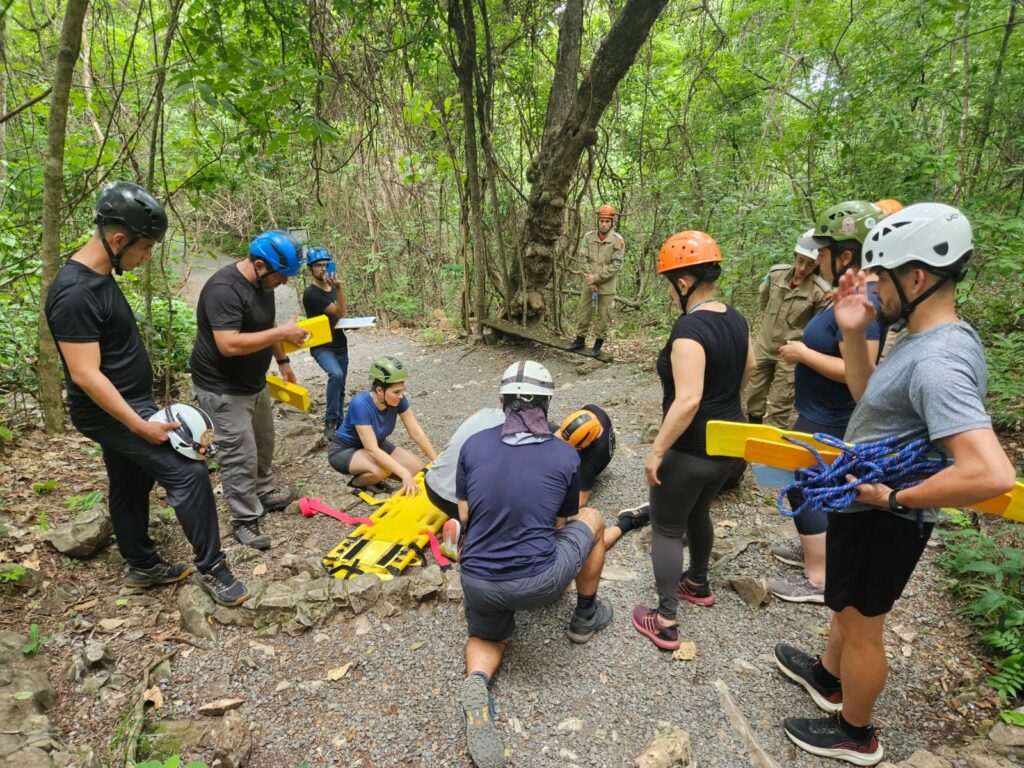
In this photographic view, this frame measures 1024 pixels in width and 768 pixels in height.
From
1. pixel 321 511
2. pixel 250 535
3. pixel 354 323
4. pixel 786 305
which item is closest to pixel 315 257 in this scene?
pixel 354 323

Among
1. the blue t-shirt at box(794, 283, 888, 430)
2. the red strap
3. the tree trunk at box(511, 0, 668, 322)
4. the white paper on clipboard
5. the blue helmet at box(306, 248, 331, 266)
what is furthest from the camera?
the tree trunk at box(511, 0, 668, 322)

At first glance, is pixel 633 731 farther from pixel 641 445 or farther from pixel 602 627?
pixel 641 445

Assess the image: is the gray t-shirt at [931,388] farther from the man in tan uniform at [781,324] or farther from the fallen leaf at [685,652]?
the man in tan uniform at [781,324]

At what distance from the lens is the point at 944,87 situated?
588cm

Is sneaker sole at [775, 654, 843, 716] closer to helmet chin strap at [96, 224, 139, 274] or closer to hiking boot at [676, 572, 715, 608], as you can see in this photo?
hiking boot at [676, 572, 715, 608]

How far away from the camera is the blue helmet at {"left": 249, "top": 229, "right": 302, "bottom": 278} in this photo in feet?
10.7

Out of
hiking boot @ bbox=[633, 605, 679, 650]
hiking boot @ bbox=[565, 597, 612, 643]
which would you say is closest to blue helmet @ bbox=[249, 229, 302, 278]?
hiking boot @ bbox=[565, 597, 612, 643]

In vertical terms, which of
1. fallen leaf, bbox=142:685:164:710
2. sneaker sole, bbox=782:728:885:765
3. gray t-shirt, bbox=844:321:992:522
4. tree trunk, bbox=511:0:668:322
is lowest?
fallen leaf, bbox=142:685:164:710

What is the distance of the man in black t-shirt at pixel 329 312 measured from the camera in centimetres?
527

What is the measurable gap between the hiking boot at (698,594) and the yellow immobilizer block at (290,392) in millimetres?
3162

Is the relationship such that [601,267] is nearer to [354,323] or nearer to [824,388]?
[354,323]

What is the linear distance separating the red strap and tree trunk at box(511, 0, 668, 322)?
16.7 feet

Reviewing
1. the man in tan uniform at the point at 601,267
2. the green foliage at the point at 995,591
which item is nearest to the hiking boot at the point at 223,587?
the green foliage at the point at 995,591

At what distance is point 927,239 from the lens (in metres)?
1.49
